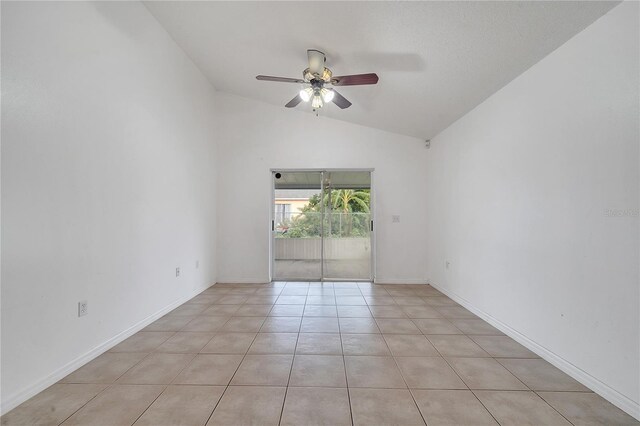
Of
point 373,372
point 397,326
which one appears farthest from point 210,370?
point 397,326

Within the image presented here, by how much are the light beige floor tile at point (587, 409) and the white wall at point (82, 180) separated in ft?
11.0

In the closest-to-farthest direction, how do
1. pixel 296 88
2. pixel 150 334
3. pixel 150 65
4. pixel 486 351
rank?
pixel 486 351, pixel 150 334, pixel 150 65, pixel 296 88

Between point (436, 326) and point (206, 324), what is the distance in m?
2.50

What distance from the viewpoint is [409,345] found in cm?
253

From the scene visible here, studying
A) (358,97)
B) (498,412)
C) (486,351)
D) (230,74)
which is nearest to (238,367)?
(498,412)

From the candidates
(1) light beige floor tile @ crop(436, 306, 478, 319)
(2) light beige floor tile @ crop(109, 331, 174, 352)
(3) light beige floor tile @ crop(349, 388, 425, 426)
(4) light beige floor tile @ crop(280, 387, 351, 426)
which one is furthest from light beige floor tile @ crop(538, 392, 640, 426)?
(2) light beige floor tile @ crop(109, 331, 174, 352)

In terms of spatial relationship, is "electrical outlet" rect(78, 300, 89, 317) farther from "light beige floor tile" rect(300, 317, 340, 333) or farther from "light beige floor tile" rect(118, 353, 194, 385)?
"light beige floor tile" rect(300, 317, 340, 333)

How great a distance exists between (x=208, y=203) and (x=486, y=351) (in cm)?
415

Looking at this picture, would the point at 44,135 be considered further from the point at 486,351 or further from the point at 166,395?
the point at 486,351

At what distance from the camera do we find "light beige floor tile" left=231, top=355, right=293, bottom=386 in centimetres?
196

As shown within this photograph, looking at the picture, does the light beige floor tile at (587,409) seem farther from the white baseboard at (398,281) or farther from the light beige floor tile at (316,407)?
the white baseboard at (398,281)

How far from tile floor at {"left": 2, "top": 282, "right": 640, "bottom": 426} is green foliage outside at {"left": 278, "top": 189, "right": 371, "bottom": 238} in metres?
2.14

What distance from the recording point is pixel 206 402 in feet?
5.72

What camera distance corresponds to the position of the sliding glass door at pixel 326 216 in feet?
16.8
